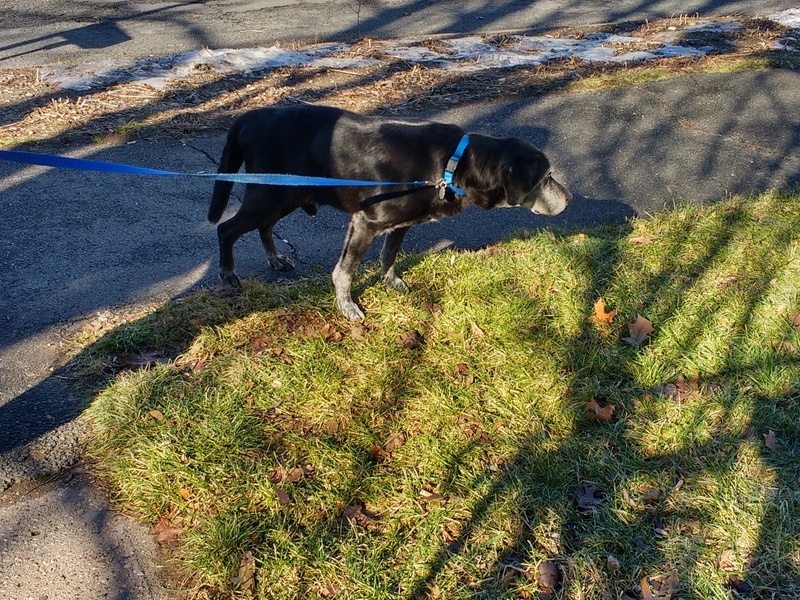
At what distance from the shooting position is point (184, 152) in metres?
6.68

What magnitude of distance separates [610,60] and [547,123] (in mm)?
2799

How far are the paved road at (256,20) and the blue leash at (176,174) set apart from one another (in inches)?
268

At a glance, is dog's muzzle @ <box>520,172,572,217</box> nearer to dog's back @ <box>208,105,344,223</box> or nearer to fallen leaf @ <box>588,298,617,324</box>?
fallen leaf @ <box>588,298,617,324</box>

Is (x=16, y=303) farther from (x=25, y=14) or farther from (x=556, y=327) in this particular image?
(x=25, y=14)

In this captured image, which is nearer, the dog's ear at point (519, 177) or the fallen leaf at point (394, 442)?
the fallen leaf at point (394, 442)

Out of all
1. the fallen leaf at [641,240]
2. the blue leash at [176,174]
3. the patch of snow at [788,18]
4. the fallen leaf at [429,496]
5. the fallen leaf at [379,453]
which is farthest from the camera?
the patch of snow at [788,18]

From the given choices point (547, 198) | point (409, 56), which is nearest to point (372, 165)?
point (547, 198)

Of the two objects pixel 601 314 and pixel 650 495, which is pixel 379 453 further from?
pixel 601 314

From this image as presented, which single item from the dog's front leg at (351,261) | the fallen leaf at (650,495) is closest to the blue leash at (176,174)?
the dog's front leg at (351,261)

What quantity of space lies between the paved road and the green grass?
6783mm

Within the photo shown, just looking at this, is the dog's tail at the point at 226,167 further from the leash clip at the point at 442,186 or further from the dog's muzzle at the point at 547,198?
the dog's muzzle at the point at 547,198

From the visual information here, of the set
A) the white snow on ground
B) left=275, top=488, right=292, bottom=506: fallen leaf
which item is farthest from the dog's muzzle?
the white snow on ground

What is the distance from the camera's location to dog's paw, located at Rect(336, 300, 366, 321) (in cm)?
436

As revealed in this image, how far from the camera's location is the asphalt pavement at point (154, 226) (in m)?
2.98
